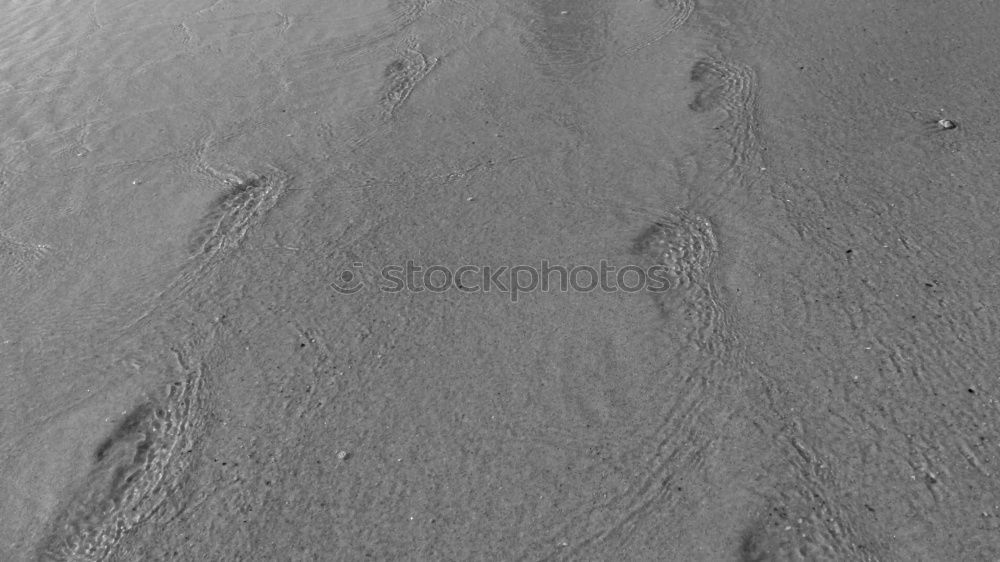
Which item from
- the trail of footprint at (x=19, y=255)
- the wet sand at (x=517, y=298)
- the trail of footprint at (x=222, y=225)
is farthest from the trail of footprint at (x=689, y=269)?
the trail of footprint at (x=19, y=255)

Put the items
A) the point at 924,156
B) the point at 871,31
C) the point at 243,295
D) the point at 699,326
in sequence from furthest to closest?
the point at 871,31
the point at 924,156
the point at 243,295
the point at 699,326

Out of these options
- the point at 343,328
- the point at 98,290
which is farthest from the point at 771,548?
the point at 98,290

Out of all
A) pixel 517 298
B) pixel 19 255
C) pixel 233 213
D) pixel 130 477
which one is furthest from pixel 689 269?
pixel 19 255

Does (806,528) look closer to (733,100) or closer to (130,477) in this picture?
(130,477)

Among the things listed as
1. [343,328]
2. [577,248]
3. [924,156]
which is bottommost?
[924,156]

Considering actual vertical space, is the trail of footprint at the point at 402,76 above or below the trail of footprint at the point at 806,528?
above

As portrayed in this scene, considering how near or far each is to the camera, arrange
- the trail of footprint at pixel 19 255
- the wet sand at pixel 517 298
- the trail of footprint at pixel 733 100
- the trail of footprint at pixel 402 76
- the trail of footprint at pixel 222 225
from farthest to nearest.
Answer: the trail of footprint at pixel 402 76, the trail of footprint at pixel 733 100, the trail of footprint at pixel 19 255, the trail of footprint at pixel 222 225, the wet sand at pixel 517 298

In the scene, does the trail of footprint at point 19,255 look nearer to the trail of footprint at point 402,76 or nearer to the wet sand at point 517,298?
the wet sand at point 517,298

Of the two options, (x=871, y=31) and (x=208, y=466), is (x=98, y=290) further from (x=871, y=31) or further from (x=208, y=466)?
(x=871, y=31)
